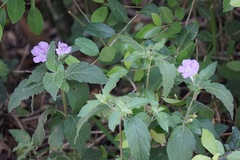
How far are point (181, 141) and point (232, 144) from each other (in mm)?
224

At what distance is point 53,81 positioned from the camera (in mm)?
1649

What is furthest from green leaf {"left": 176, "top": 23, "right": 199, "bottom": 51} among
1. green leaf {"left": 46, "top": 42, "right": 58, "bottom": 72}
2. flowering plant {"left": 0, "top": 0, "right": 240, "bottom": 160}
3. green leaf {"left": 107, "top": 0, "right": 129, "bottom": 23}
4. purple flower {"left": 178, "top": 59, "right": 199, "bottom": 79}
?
green leaf {"left": 46, "top": 42, "right": 58, "bottom": 72}

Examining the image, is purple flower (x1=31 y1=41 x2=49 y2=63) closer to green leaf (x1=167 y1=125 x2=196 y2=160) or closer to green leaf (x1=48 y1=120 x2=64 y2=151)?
green leaf (x1=48 y1=120 x2=64 y2=151)

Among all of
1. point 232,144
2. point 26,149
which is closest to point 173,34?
point 232,144

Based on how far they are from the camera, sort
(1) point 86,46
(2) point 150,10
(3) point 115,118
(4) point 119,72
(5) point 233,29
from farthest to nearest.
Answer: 1. (5) point 233,29
2. (2) point 150,10
3. (1) point 86,46
4. (4) point 119,72
5. (3) point 115,118

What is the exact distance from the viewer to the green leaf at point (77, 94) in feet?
5.77

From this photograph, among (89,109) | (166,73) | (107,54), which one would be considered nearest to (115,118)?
(89,109)

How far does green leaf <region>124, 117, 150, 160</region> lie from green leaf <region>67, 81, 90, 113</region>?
0.24 meters

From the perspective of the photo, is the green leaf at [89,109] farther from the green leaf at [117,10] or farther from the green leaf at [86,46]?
the green leaf at [117,10]

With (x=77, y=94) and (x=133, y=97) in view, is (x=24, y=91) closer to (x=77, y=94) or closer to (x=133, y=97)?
(x=77, y=94)

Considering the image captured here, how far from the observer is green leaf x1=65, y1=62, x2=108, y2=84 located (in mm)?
Result: 1700

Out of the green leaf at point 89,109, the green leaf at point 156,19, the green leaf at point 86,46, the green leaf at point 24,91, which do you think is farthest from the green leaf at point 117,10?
the green leaf at point 89,109

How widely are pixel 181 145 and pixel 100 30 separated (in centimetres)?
59

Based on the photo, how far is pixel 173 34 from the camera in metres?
2.08
